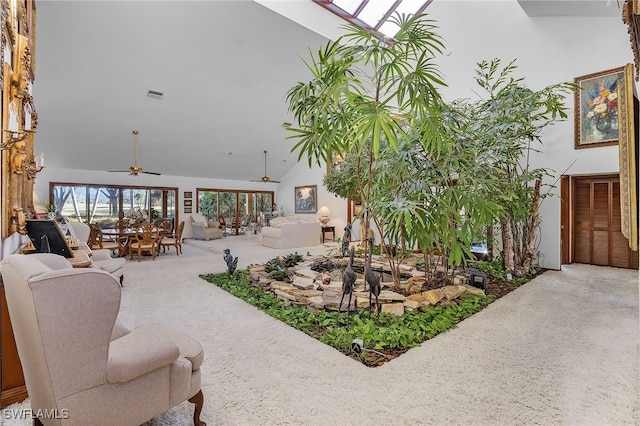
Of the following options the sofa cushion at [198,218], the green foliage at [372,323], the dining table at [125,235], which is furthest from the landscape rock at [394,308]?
the sofa cushion at [198,218]

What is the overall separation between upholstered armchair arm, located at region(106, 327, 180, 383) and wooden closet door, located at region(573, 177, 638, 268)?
7.22 metres

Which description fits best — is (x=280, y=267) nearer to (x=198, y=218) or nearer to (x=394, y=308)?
(x=394, y=308)

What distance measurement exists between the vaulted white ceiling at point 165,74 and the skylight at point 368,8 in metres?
0.32

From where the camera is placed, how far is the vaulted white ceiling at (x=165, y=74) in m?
4.64

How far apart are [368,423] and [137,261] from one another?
6171 mm

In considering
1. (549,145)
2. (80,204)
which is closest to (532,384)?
(549,145)

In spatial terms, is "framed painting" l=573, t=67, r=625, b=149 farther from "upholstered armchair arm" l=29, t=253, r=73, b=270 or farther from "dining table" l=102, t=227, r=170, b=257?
"dining table" l=102, t=227, r=170, b=257

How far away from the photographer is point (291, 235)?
8.20m

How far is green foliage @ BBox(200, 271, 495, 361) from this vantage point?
254 cm

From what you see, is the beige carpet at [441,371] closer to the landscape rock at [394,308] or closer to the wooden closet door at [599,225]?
the landscape rock at [394,308]

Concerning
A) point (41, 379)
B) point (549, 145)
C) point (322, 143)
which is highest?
point (549, 145)

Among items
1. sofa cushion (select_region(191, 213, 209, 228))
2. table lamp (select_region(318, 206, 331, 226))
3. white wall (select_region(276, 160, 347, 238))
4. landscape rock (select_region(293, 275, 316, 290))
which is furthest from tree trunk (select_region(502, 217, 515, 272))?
sofa cushion (select_region(191, 213, 209, 228))

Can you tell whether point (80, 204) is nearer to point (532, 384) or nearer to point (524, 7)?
point (532, 384)

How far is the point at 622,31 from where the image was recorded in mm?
4633
